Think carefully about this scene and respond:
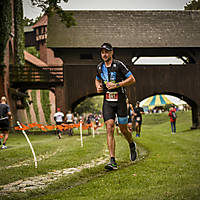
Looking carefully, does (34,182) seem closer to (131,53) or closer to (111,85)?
(111,85)

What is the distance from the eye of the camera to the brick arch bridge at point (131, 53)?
1065 inches

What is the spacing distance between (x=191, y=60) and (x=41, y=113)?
21.0m

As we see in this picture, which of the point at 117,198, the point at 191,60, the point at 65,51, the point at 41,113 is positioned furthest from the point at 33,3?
the point at 41,113

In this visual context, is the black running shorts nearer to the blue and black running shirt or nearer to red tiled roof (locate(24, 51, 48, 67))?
the blue and black running shirt

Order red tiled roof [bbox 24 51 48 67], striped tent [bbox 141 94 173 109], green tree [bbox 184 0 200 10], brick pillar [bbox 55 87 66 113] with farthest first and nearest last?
striped tent [bbox 141 94 173 109] → red tiled roof [bbox 24 51 48 67] → green tree [bbox 184 0 200 10] → brick pillar [bbox 55 87 66 113]

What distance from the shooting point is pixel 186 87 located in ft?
90.9

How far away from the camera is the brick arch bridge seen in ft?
88.7

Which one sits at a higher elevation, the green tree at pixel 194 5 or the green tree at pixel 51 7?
the green tree at pixel 194 5

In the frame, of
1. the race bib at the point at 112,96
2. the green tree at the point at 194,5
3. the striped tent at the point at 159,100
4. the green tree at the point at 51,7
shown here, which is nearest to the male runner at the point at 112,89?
the race bib at the point at 112,96

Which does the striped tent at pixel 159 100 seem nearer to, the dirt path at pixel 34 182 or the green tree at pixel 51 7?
the green tree at pixel 51 7

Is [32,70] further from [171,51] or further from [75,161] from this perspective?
[75,161]

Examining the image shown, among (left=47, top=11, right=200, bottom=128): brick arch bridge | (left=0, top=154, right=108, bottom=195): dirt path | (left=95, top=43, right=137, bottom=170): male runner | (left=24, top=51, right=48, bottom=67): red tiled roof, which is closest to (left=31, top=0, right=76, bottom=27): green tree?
(left=95, top=43, right=137, bottom=170): male runner

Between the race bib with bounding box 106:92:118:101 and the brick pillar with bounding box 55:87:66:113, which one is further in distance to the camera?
the brick pillar with bounding box 55:87:66:113

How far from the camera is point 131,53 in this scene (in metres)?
28.2
